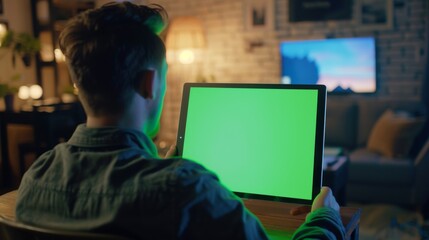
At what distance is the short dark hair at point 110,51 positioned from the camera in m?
0.90

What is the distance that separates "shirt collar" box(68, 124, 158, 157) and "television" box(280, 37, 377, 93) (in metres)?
3.92

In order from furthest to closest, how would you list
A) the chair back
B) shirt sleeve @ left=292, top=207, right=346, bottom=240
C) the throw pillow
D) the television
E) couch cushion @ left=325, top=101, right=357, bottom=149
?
1. the television
2. couch cushion @ left=325, top=101, right=357, bottom=149
3. the throw pillow
4. shirt sleeve @ left=292, top=207, right=346, bottom=240
5. the chair back

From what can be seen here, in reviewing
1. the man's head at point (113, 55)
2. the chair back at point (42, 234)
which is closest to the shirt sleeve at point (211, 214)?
the chair back at point (42, 234)

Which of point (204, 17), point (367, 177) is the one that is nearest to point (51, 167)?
point (367, 177)

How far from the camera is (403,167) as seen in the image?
11.9 ft

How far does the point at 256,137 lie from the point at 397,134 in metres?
2.78

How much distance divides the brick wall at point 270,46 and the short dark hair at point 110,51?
394 cm

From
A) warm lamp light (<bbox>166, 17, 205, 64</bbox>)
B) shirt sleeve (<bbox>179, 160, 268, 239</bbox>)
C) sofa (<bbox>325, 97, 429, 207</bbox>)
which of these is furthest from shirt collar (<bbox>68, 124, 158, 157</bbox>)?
warm lamp light (<bbox>166, 17, 205, 64</bbox>)

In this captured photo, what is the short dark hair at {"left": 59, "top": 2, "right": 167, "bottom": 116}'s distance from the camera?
90cm

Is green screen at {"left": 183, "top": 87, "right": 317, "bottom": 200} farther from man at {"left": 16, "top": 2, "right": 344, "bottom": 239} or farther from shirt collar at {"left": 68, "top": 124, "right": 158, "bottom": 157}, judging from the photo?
shirt collar at {"left": 68, "top": 124, "right": 158, "bottom": 157}

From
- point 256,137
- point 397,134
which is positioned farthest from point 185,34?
point 256,137

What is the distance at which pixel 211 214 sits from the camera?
0.82 metres

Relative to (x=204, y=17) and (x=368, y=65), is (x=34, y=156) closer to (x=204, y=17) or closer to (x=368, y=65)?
(x=204, y=17)

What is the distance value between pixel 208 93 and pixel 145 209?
0.61 m
